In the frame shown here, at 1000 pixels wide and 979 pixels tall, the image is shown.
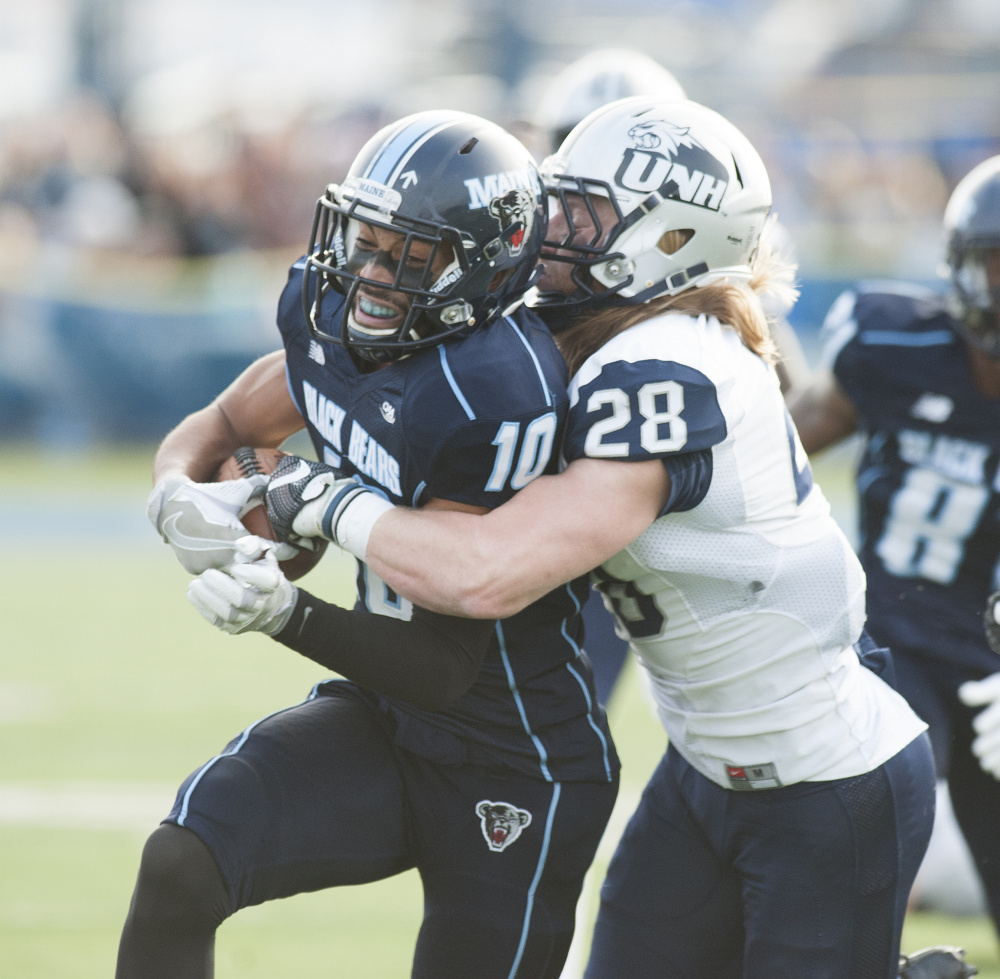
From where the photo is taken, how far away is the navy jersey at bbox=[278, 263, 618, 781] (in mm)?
2279

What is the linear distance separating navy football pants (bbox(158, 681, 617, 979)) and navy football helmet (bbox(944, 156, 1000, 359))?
160 centimetres

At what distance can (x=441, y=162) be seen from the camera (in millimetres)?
2404

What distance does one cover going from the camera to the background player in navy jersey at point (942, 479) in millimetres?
3367

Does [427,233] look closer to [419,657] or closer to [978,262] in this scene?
[419,657]

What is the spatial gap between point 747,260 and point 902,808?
994 millimetres

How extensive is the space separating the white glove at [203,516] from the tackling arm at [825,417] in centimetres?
167

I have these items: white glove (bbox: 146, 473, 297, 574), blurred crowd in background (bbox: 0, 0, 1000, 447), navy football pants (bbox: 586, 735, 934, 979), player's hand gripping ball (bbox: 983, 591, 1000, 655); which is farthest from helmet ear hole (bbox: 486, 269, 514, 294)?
blurred crowd in background (bbox: 0, 0, 1000, 447)

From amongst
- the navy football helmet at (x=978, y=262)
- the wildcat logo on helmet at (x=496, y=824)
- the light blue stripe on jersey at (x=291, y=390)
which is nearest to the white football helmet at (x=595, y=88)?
the navy football helmet at (x=978, y=262)

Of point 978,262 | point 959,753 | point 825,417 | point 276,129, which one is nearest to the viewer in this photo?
point 959,753

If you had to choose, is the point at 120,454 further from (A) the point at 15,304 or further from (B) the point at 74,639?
(B) the point at 74,639

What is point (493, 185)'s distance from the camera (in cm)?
242

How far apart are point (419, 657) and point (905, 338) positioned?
1845mm

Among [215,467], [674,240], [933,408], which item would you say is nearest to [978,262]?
[933,408]

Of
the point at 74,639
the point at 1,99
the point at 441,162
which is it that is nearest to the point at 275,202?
the point at 1,99
